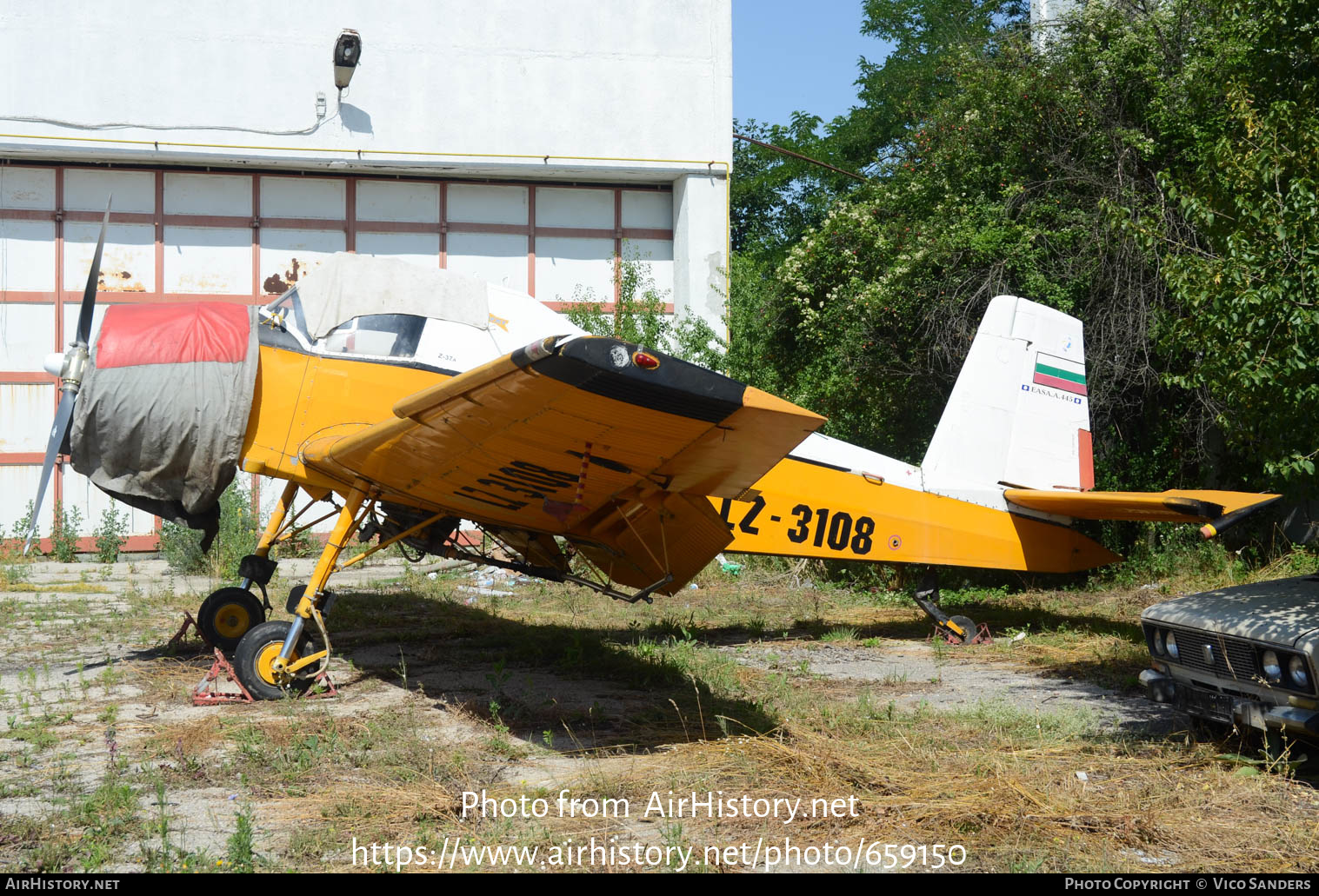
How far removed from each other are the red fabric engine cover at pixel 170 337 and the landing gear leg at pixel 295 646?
4.12 feet

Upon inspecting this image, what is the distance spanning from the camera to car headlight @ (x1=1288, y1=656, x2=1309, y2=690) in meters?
4.56

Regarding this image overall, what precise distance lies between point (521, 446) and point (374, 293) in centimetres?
222

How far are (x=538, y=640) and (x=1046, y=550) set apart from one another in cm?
452

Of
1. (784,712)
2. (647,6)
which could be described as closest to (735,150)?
(647,6)

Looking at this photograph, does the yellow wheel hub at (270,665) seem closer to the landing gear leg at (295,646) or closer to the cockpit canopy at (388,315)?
the landing gear leg at (295,646)

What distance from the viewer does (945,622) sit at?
895cm

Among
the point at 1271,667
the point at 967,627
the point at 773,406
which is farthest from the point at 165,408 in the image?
the point at 967,627

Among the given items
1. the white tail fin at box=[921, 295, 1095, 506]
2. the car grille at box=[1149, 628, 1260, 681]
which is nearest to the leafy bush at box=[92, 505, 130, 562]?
the white tail fin at box=[921, 295, 1095, 506]

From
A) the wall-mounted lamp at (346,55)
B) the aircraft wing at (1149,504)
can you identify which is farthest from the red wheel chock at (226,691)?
the wall-mounted lamp at (346,55)

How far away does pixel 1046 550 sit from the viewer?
8695 mm

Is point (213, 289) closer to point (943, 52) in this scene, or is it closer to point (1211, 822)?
point (1211, 822)

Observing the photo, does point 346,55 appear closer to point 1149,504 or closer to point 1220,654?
point 1149,504

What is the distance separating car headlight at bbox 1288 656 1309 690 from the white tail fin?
4.05m

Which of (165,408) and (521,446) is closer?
(521,446)
